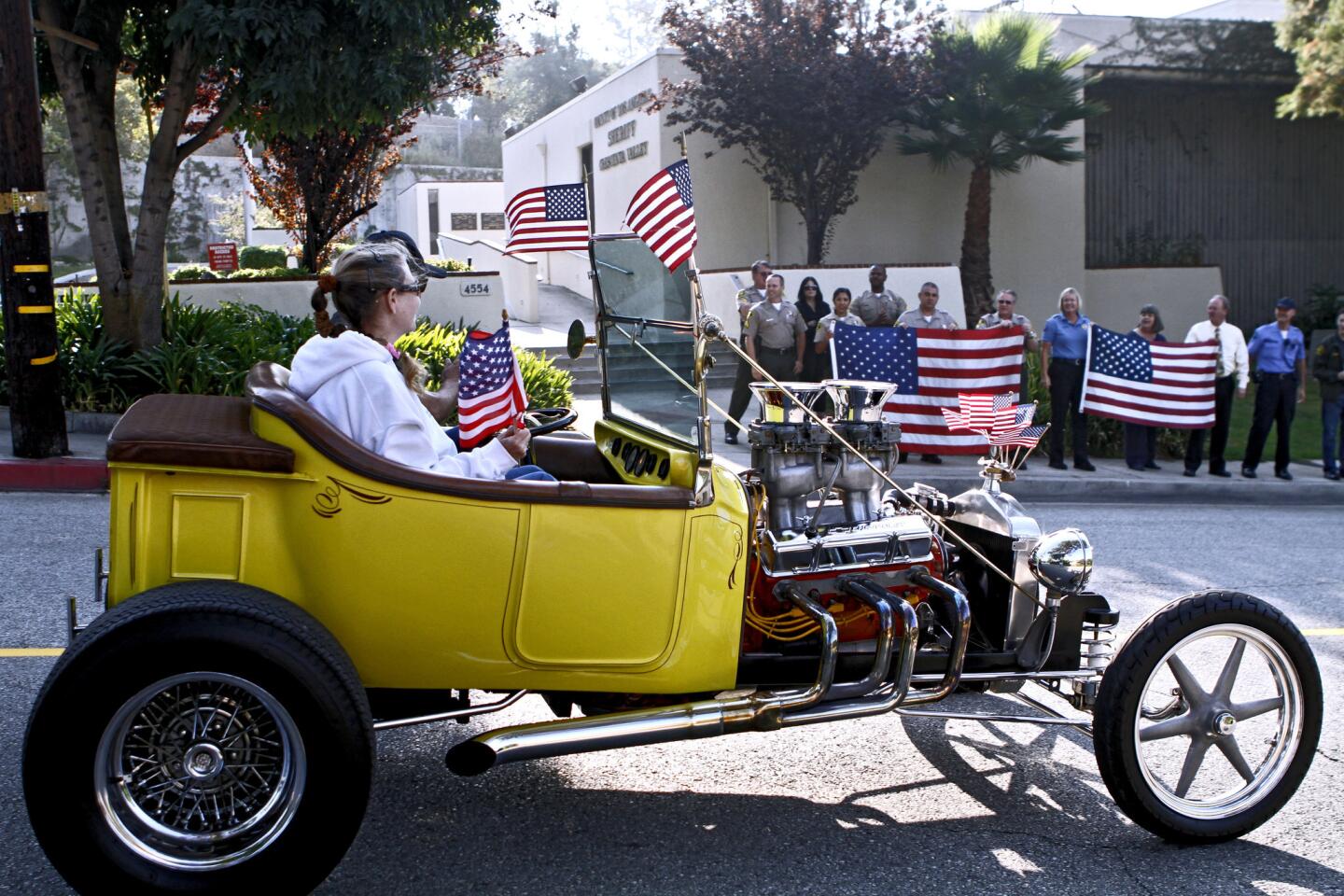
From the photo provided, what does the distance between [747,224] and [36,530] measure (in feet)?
52.8

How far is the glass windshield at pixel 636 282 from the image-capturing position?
418cm

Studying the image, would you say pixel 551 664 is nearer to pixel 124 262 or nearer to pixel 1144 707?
pixel 1144 707

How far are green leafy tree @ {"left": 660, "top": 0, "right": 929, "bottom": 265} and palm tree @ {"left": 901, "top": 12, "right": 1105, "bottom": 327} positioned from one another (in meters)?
0.64

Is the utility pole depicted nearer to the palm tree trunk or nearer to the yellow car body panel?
the yellow car body panel

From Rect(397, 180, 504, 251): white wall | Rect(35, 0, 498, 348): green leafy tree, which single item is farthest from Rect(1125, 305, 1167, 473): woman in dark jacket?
Rect(397, 180, 504, 251): white wall

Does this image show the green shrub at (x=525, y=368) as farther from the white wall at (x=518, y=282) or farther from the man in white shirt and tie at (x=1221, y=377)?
the white wall at (x=518, y=282)

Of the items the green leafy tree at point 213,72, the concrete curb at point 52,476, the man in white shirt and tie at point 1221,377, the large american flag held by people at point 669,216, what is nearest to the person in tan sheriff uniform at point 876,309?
the man in white shirt and tie at point 1221,377

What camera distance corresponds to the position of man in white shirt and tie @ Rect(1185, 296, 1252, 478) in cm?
1276

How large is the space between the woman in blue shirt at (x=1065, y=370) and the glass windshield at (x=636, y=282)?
9.23 metres

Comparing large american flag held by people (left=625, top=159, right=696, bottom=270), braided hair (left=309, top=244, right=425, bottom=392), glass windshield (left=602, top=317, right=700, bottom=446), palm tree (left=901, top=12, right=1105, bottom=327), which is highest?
palm tree (left=901, top=12, right=1105, bottom=327)

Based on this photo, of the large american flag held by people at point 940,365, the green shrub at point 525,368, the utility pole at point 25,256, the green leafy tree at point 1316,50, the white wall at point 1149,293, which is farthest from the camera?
the white wall at point 1149,293

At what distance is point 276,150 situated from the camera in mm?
19359

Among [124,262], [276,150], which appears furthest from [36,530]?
[276,150]

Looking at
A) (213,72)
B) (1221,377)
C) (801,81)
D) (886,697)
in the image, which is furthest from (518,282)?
(886,697)
